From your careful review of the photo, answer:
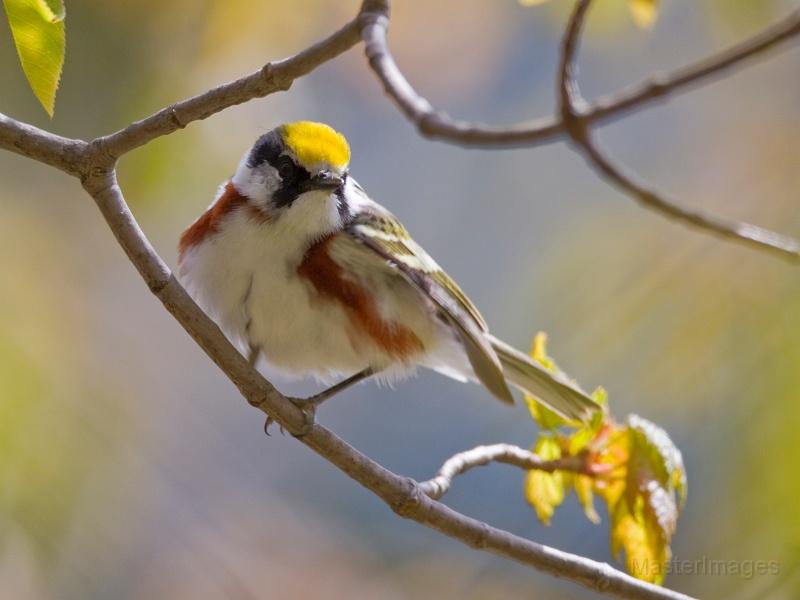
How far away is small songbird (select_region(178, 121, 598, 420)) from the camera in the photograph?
2.73m

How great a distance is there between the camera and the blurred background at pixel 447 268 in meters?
4.07

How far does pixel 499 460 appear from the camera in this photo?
8.25 ft

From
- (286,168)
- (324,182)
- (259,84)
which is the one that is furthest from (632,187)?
(286,168)

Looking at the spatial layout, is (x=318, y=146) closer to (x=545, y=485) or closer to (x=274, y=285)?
(x=274, y=285)

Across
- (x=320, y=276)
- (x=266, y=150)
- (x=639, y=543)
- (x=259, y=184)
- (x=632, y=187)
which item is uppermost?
(x=266, y=150)

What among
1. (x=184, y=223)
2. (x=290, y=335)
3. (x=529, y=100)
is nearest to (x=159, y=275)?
(x=290, y=335)

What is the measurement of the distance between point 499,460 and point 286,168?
994 mm

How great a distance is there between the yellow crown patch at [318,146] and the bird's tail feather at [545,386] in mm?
834

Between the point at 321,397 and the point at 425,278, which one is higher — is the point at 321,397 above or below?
below

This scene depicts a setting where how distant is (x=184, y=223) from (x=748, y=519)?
2913 mm

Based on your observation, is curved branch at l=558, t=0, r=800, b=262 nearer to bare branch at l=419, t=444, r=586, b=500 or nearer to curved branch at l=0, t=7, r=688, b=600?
curved branch at l=0, t=7, r=688, b=600

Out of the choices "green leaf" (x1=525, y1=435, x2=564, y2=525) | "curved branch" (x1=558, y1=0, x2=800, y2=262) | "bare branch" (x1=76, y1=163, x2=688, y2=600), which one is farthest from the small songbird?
"curved branch" (x1=558, y1=0, x2=800, y2=262)

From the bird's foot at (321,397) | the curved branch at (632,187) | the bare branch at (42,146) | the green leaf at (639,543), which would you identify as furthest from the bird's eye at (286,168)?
the curved branch at (632,187)

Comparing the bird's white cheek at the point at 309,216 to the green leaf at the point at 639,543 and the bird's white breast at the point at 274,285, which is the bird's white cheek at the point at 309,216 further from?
the green leaf at the point at 639,543
